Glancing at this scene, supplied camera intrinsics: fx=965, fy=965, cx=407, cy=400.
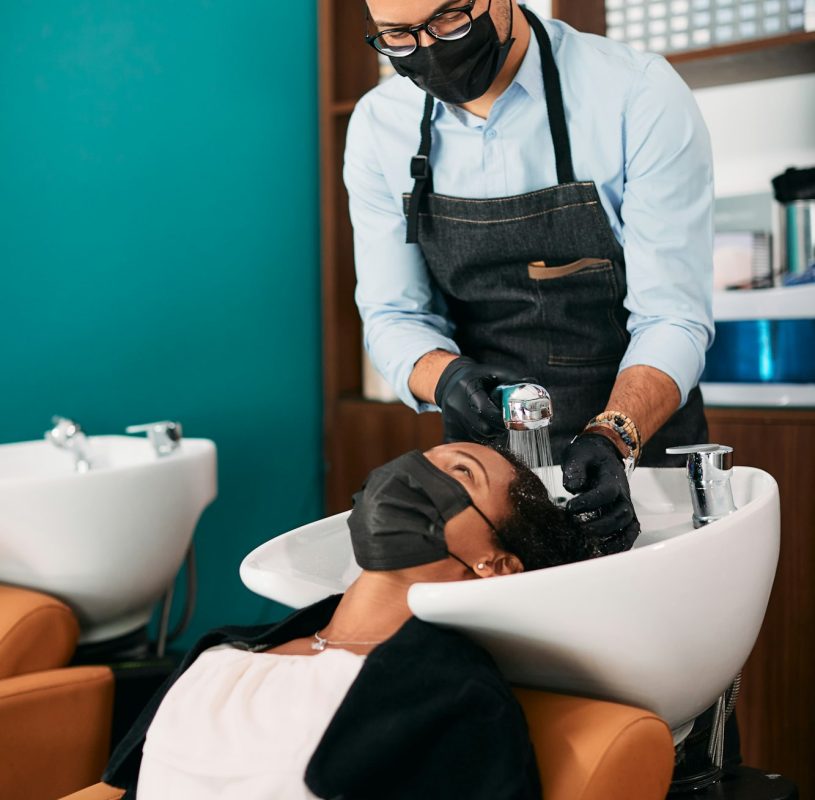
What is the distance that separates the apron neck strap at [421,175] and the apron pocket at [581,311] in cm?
22

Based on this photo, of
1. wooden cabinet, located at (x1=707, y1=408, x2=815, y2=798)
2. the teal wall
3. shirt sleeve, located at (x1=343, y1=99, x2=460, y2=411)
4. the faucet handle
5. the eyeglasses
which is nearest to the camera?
the faucet handle

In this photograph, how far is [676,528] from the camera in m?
1.32

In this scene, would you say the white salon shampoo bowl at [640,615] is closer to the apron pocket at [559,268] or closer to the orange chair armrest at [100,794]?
the orange chair armrest at [100,794]

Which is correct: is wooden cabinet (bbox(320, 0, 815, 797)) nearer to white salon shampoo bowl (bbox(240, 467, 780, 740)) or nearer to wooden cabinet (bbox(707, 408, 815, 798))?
wooden cabinet (bbox(707, 408, 815, 798))

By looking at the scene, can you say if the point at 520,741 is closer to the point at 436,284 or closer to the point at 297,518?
the point at 436,284

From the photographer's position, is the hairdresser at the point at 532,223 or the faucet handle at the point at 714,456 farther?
the hairdresser at the point at 532,223

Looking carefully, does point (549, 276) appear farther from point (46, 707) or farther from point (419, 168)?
point (46, 707)

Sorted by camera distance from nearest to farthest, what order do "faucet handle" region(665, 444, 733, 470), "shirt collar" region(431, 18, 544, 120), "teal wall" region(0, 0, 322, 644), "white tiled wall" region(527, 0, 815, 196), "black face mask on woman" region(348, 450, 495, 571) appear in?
"black face mask on woman" region(348, 450, 495, 571) < "faucet handle" region(665, 444, 733, 470) < "shirt collar" region(431, 18, 544, 120) < "teal wall" region(0, 0, 322, 644) < "white tiled wall" region(527, 0, 815, 196)

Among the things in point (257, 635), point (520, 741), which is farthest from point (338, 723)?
point (257, 635)

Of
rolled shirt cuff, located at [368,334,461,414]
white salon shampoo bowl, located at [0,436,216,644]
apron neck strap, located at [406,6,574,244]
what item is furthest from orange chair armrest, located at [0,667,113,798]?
apron neck strap, located at [406,6,574,244]

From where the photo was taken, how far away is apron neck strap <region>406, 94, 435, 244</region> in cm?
166

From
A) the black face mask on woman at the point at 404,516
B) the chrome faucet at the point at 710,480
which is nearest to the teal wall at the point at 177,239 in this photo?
the black face mask on woman at the point at 404,516

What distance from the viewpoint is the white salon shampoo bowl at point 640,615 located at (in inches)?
35.0

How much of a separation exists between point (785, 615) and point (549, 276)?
111 cm
